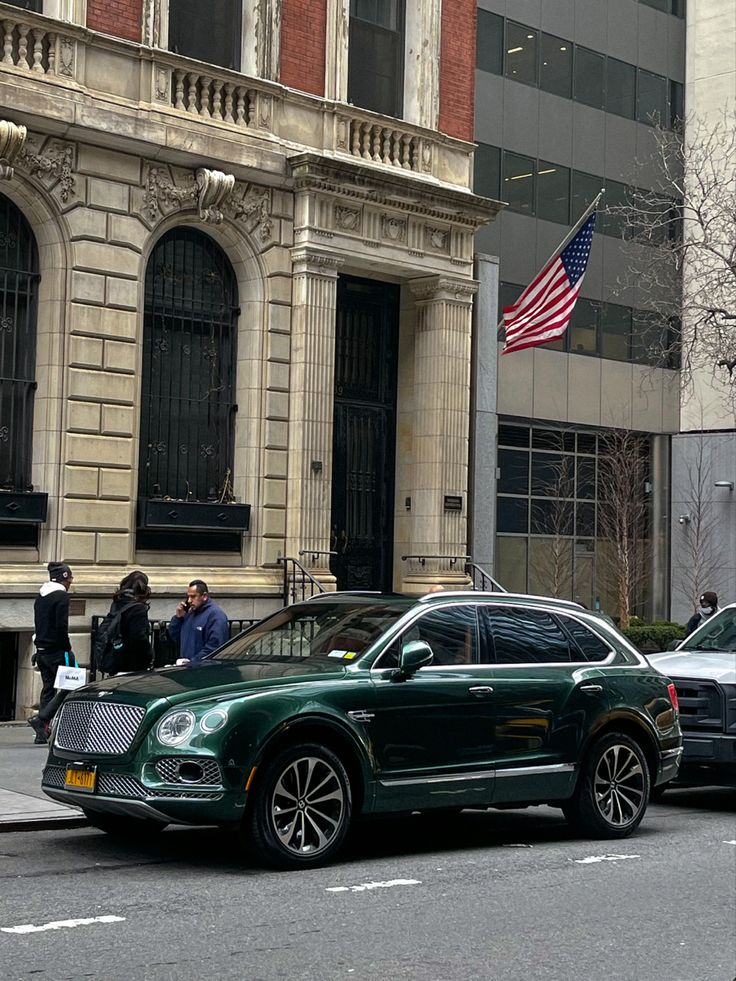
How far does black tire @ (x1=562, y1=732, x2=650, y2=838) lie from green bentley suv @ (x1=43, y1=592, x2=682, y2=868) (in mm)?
13

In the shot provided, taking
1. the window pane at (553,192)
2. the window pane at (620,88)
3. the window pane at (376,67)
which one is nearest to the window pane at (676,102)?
the window pane at (620,88)

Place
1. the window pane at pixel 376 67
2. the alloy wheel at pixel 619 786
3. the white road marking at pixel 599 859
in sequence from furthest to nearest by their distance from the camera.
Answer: the window pane at pixel 376 67 → the alloy wheel at pixel 619 786 → the white road marking at pixel 599 859

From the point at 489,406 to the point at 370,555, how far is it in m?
5.61

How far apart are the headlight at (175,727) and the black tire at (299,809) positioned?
54 centimetres

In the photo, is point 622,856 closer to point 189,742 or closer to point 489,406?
point 189,742

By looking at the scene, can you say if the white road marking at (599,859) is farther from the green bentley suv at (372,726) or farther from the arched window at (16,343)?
the arched window at (16,343)

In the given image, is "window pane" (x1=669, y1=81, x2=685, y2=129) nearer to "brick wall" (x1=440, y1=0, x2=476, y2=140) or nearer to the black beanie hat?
"brick wall" (x1=440, y1=0, x2=476, y2=140)

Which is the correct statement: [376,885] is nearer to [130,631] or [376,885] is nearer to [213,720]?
[213,720]

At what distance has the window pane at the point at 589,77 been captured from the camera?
1219 inches

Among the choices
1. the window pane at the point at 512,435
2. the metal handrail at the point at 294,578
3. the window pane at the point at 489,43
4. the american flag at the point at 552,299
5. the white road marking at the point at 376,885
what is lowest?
the white road marking at the point at 376,885

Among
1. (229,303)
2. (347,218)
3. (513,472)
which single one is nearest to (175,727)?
(229,303)

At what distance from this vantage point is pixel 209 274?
2039 centimetres

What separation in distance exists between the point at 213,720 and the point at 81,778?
3.59ft

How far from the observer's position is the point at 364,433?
2255 cm
